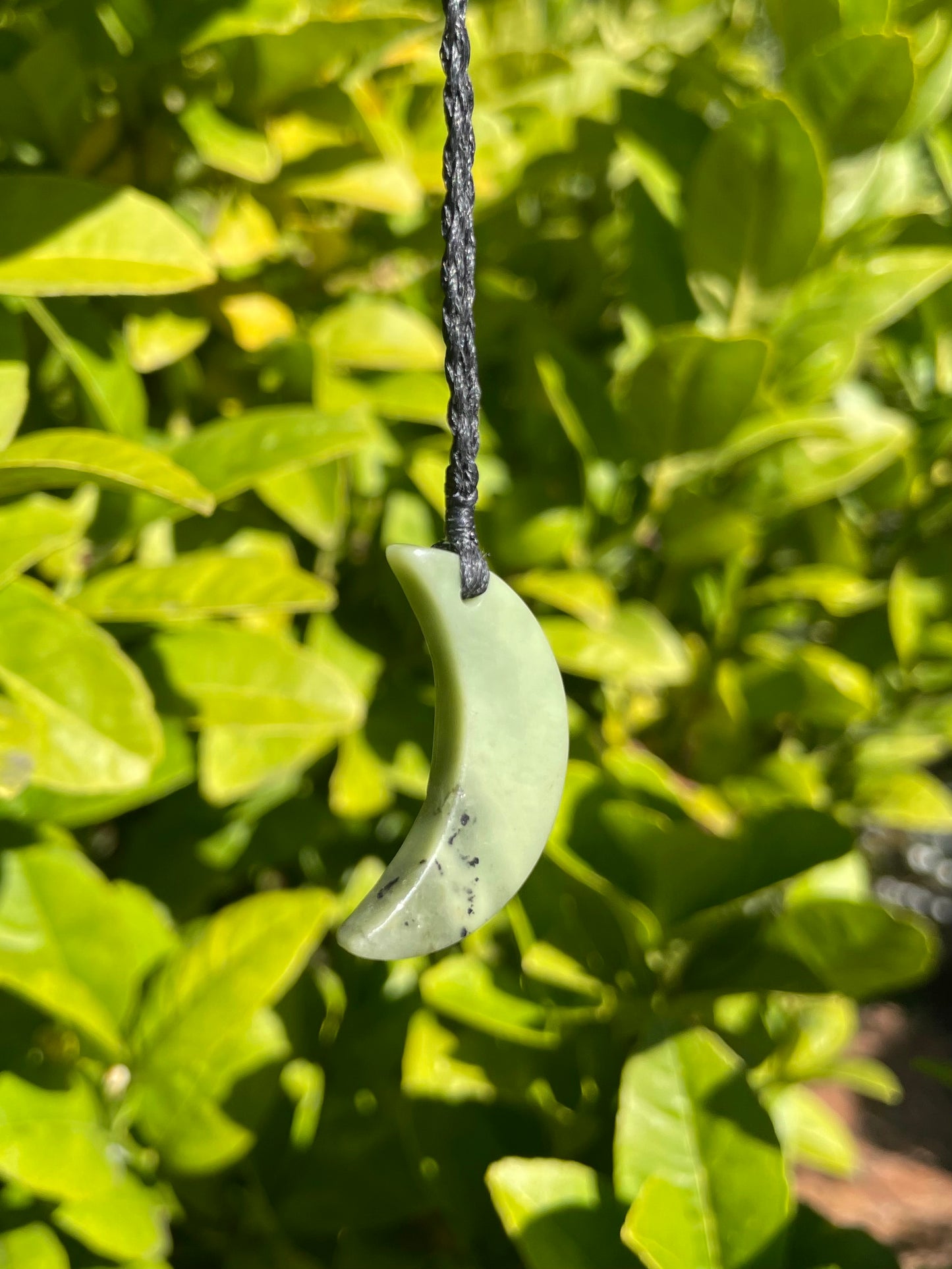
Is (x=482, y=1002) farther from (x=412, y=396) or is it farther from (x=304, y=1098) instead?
(x=412, y=396)

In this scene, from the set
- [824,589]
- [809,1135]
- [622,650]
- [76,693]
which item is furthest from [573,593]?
[809,1135]

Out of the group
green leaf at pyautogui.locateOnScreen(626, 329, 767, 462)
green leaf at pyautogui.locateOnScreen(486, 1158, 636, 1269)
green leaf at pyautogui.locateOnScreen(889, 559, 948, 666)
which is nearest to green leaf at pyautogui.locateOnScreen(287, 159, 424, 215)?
green leaf at pyautogui.locateOnScreen(626, 329, 767, 462)

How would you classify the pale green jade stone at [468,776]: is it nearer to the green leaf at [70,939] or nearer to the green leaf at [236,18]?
the green leaf at [70,939]

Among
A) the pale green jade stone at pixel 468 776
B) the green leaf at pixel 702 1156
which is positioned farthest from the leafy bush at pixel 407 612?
the pale green jade stone at pixel 468 776

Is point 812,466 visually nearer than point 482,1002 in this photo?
No

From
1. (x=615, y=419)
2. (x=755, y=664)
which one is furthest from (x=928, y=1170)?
(x=615, y=419)

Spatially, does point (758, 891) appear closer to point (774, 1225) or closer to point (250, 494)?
point (774, 1225)

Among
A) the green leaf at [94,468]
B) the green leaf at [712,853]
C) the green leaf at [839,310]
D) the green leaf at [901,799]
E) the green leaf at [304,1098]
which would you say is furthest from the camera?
the green leaf at [901,799]
